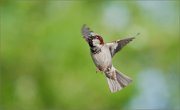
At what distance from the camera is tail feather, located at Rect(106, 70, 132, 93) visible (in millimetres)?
406

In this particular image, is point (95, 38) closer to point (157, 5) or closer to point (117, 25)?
point (117, 25)

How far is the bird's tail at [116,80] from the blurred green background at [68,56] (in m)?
2.91

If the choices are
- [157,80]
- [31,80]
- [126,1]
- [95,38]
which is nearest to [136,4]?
[126,1]

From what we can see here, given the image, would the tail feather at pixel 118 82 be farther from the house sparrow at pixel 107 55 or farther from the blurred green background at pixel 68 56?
the blurred green background at pixel 68 56

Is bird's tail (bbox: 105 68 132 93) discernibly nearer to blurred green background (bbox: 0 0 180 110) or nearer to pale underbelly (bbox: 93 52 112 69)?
pale underbelly (bbox: 93 52 112 69)

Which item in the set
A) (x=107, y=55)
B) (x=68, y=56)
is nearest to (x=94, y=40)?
(x=107, y=55)

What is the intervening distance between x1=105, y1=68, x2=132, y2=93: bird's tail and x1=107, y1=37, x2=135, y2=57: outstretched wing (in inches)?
0.5

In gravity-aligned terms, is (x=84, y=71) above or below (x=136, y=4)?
below

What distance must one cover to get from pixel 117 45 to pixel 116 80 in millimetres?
23

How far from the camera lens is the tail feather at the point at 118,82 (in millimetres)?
406

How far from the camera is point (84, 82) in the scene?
342 cm

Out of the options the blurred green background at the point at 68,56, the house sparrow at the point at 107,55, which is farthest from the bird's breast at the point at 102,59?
the blurred green background at the point at 68,56

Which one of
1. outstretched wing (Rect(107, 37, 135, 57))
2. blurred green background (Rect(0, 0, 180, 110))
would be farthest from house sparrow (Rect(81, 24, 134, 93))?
blurred green background (Rect(0, 0, 180, 110))

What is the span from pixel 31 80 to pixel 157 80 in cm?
75
